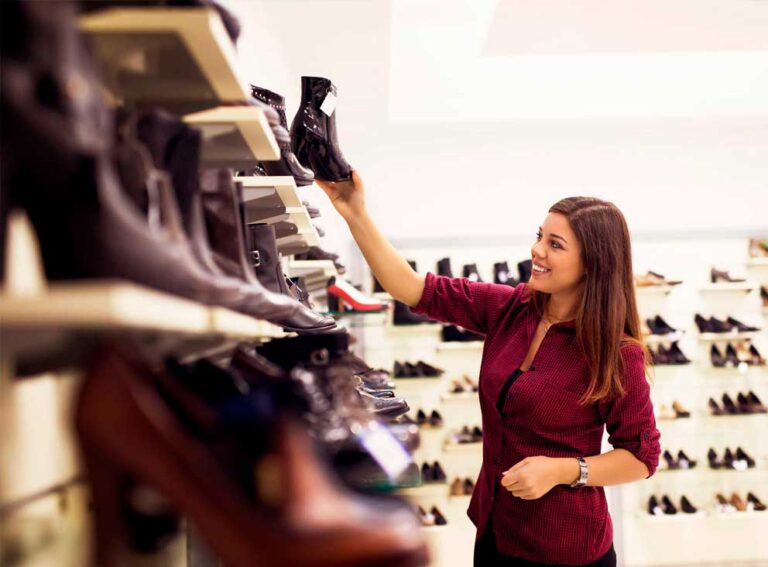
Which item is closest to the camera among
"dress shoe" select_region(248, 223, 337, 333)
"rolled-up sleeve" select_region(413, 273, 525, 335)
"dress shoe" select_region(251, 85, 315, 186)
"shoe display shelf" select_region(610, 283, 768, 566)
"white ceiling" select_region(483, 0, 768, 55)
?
"dress shoe" select_region(248, 223, 337, 333)

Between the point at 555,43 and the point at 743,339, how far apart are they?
2975 millimetres

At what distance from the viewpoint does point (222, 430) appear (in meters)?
0.83

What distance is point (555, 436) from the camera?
94.5 inches

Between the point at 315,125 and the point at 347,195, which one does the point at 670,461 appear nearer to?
the point at 347,195

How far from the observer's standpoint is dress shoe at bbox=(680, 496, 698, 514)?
5559 millimetres

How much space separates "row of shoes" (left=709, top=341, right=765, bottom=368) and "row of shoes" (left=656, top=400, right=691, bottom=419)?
1.38 ft

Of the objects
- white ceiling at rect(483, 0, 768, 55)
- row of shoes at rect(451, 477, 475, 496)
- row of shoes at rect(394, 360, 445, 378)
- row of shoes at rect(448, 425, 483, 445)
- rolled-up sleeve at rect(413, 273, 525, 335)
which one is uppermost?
white ceiling at rect(483, 0, 768, 55)

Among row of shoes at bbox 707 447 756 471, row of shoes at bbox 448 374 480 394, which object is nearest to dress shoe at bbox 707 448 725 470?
row of shoes at bbox 707 447 756 471

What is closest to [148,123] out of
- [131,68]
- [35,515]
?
[131,68]

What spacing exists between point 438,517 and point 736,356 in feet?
8.75

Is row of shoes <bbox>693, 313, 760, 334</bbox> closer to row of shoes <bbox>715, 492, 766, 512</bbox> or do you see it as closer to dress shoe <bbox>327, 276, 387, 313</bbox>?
row of shoes <bbox>715, 492, 766, 512</bbox>

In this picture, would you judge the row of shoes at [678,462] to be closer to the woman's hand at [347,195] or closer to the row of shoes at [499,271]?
the row of shoes at [499,271]

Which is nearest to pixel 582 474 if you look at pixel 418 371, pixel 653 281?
pixel 418 371

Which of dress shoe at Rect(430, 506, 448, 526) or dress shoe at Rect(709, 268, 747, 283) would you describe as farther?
dress shoe at Rect(709, 268, 747, 283)
